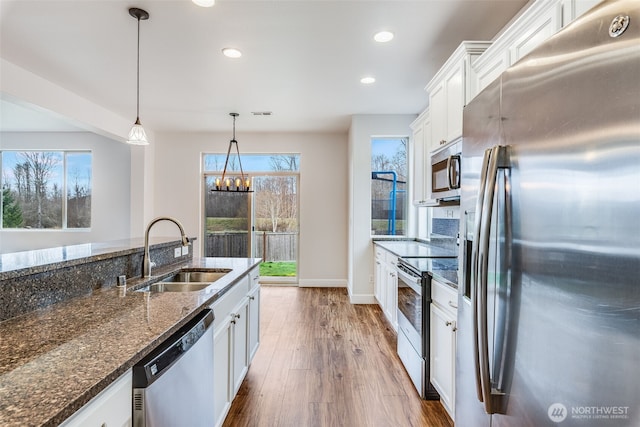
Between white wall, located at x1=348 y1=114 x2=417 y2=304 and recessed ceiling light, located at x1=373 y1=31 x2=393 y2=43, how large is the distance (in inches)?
82.1

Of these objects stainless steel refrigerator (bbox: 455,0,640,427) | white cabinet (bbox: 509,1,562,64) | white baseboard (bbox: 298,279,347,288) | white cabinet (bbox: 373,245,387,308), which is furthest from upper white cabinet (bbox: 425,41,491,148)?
white baseboard (bbox: 298,279,347,288)

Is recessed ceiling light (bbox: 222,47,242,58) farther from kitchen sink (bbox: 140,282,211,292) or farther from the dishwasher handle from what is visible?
the dishwasher handle

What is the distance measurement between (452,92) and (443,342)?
6.11 feet

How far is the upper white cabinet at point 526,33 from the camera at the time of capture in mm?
1389

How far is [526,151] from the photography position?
0.91m

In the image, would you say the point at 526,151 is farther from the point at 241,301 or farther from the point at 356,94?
the point at 356,94

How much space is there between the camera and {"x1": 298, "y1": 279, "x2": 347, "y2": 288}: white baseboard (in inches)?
229

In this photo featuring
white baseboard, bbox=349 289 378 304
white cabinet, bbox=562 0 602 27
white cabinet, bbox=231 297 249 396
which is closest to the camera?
white cabinet, bbox=562 0 602 27

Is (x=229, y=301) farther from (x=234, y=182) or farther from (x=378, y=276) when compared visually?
(x=234, y=182)

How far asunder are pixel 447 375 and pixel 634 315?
5.21ft

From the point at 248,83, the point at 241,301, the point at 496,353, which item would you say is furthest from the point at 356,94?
the point at 496,353

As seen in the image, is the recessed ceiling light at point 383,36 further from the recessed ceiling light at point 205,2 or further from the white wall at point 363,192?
the white wall at point 363,192

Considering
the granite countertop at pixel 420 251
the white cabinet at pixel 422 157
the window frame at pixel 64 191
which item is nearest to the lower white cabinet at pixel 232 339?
the granite countertop at pixel 420 251

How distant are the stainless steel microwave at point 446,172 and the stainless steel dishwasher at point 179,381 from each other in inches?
68.1
